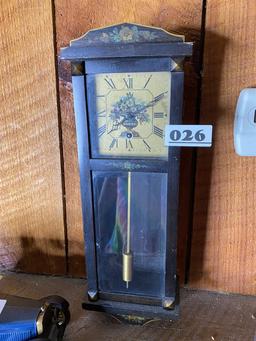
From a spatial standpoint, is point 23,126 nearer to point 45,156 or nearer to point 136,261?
point 45,156

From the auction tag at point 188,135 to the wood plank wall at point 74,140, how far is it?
0.10m

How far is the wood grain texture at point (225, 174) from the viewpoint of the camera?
0.58 meters

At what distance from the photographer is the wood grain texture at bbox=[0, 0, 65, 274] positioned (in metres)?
0.64

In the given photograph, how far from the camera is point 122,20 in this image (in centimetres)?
61

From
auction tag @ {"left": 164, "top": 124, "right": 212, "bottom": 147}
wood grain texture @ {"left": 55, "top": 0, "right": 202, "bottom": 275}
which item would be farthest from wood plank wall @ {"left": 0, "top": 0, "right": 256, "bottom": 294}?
auction tag @ {"left": 164, "top": 124, "right": 212, "bottom": 147}

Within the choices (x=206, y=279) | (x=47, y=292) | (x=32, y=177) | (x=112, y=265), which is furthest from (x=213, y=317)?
(x=32, y=177)

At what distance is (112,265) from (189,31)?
0.41m

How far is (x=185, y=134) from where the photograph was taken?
1.75 feet

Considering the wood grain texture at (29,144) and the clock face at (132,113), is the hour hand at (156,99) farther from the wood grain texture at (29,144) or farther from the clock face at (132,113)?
the wood grain texture at (29,144)

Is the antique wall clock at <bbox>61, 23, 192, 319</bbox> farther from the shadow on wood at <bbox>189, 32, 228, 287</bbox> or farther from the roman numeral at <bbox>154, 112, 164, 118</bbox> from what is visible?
the shadow on wood at <bbox>189, 32, 228, 287</bbox>

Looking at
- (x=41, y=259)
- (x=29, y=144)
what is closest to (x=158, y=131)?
(x=29, y=144)

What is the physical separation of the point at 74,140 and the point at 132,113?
166 millimetres

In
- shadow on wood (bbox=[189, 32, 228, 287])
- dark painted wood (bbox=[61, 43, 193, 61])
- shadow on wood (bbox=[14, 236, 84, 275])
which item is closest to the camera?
dark painted wood (bbox=[61, 43, 193, 61])

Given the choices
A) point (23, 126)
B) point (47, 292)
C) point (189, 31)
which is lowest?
point (47, 292)
